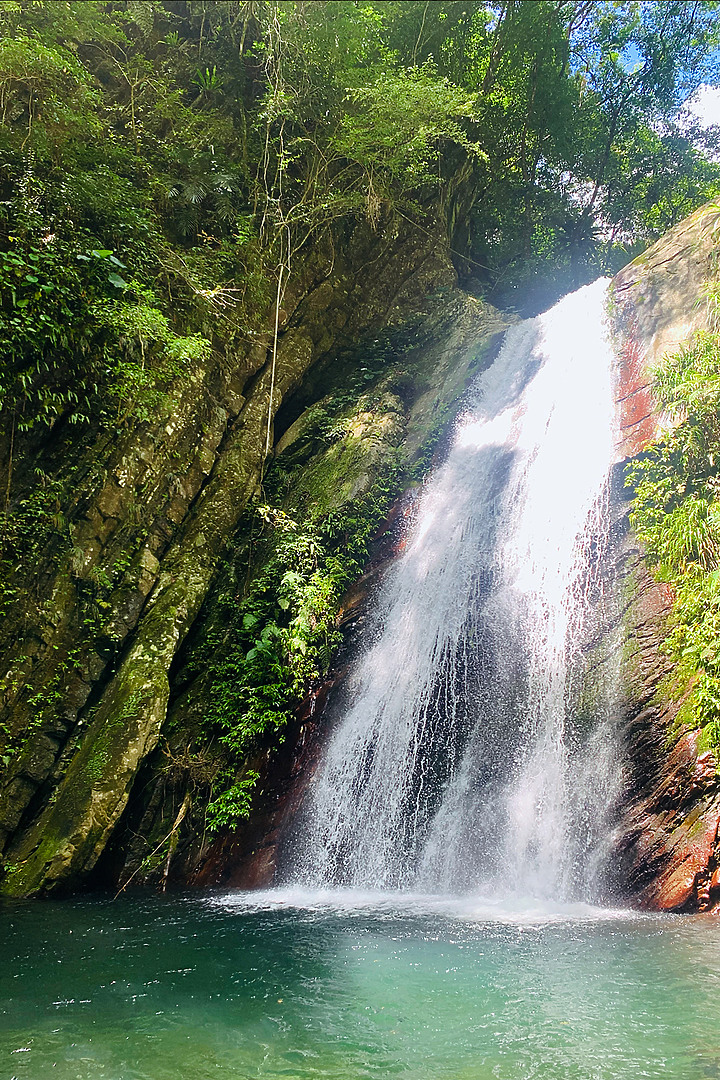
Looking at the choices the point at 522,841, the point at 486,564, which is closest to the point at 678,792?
the point at 522,841

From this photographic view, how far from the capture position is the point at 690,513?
7516 millimetres

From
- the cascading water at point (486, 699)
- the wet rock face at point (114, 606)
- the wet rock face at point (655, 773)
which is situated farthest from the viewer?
the wet rock face at point (114, 606)

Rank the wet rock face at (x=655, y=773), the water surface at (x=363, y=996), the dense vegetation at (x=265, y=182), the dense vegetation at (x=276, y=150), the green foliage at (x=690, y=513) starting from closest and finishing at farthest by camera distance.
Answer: the water surface at (x=363, y=996) → the wet rock face at (x=655, y=773) → the green foliage at (x=690, y=513) → the dense vegetation at (x=265, y=182) → the dense vegetation at (x=276, y=150)

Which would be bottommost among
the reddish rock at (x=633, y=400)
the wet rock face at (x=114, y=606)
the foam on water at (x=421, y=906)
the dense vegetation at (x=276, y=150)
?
the foam on water at (x=421, y=906)

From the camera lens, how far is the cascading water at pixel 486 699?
6.48m

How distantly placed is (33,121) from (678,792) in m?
11.4

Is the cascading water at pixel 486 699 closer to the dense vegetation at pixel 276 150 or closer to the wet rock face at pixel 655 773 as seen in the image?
the wet rock face at pixel 655 773

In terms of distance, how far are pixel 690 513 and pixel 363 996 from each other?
20.8 feet

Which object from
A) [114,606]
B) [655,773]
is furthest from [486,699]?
[114,606]

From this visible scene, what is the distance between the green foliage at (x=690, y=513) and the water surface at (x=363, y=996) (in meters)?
2.32

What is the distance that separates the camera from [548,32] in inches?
666

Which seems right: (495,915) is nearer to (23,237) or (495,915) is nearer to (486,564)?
(486,564)

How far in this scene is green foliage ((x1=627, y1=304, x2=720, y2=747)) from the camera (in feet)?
20.9

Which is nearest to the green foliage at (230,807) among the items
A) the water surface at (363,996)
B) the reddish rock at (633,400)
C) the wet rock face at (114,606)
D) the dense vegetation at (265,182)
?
the dense vegetation at (265,182)
